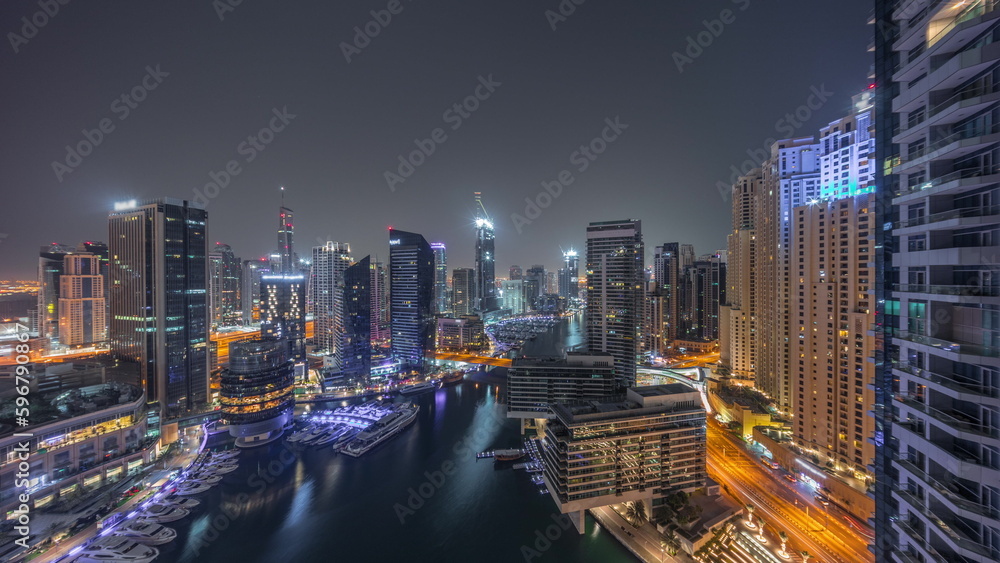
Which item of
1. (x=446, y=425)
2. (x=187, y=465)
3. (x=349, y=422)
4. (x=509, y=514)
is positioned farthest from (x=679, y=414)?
(x=187, y=465)

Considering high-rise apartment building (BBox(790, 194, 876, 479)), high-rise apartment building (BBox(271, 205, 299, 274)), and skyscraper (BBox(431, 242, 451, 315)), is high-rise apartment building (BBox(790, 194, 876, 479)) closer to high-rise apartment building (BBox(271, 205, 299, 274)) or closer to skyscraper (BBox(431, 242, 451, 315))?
high-rise apartment building (BBox(271, 205, 299, 274))

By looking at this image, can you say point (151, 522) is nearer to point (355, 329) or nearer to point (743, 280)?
point (355, 329)

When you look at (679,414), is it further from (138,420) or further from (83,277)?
(83,277)

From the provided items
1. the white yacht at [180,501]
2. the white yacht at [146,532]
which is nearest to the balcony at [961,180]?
the white yacht at [146,532]

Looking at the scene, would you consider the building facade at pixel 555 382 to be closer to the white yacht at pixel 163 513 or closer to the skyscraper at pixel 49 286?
the white yacht at pixel 163 513

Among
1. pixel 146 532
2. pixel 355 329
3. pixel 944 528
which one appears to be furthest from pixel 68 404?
pixel 944 528

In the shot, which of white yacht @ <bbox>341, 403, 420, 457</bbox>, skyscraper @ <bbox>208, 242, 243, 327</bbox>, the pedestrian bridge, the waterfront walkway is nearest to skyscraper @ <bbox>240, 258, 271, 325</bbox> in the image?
skyscraper @ <bbox>208, 242, 243, 327</bbox>
